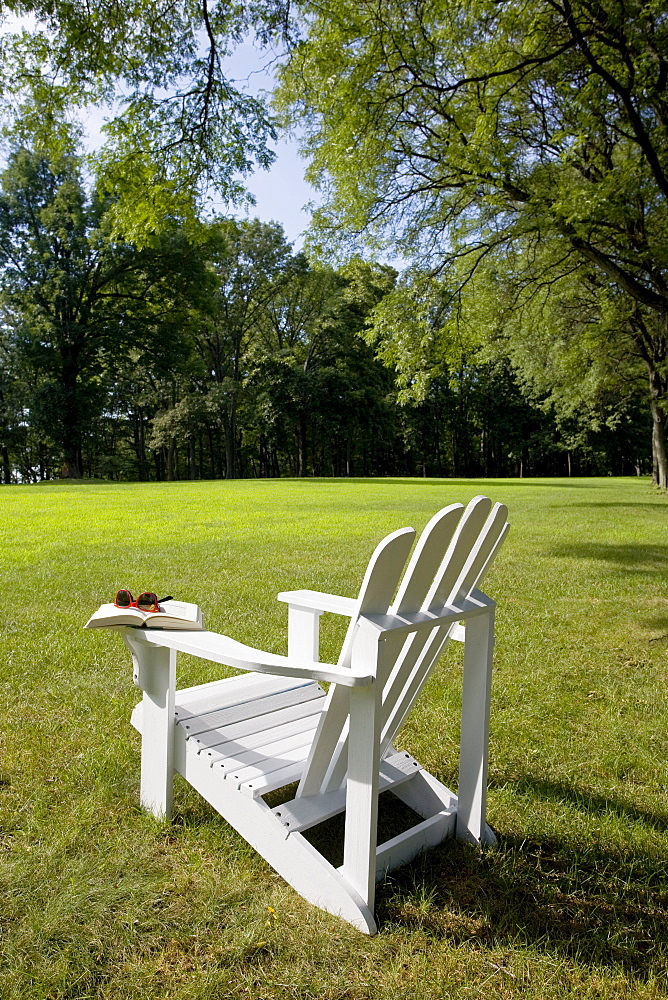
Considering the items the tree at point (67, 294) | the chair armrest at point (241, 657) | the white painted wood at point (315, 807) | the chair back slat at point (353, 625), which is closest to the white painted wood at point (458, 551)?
the chair back slat at point (353, 625)

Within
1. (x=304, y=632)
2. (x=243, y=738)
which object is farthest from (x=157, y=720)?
(x=304, y=632)

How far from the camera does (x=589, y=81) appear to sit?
757 cm

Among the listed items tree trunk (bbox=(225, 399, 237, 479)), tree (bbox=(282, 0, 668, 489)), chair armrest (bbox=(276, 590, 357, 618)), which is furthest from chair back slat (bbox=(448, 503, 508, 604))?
tree trunk (bbox=(225, 399, 237, 479))

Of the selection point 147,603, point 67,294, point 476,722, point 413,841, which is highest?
point 67,294

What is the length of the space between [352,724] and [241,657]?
409 millimetres

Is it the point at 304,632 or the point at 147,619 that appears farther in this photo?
the point at 304,632

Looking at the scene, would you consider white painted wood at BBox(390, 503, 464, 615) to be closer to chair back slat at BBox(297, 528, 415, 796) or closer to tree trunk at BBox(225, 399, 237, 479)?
chair back slat at BBox(297, 528, 415, 796)

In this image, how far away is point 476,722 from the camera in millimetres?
2545

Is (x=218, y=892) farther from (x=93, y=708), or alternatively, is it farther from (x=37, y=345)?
(x=37, y=345)

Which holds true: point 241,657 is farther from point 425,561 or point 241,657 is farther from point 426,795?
point 426,795

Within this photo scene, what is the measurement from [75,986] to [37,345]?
34.9 metres

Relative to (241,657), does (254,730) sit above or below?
below

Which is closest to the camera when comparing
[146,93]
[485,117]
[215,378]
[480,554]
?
[480,554]

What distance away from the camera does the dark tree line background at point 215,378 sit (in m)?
32.1
